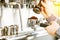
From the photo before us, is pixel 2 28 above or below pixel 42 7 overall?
below

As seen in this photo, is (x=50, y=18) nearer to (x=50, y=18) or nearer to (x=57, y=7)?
(x=50, y=18)

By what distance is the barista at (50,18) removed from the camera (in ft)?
5.36

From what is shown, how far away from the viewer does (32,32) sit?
150cm

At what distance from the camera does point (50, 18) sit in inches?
66.1

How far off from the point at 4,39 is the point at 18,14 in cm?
32

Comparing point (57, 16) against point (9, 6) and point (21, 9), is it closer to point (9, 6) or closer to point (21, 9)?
point (21, 9)

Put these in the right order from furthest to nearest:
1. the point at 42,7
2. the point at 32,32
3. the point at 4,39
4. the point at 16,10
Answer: the point at 42,7 < the point at 32,32 < the point at 16,10 < the point at 4,39

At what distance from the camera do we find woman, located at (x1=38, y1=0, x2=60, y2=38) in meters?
1.64

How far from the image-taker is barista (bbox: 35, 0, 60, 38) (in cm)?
163

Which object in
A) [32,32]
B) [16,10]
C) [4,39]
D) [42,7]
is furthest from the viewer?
[42,7]

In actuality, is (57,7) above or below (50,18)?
above

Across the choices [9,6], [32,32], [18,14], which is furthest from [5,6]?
[32,32]

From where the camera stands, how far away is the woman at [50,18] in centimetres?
164

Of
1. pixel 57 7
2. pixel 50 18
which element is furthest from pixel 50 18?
pixel 57 7
